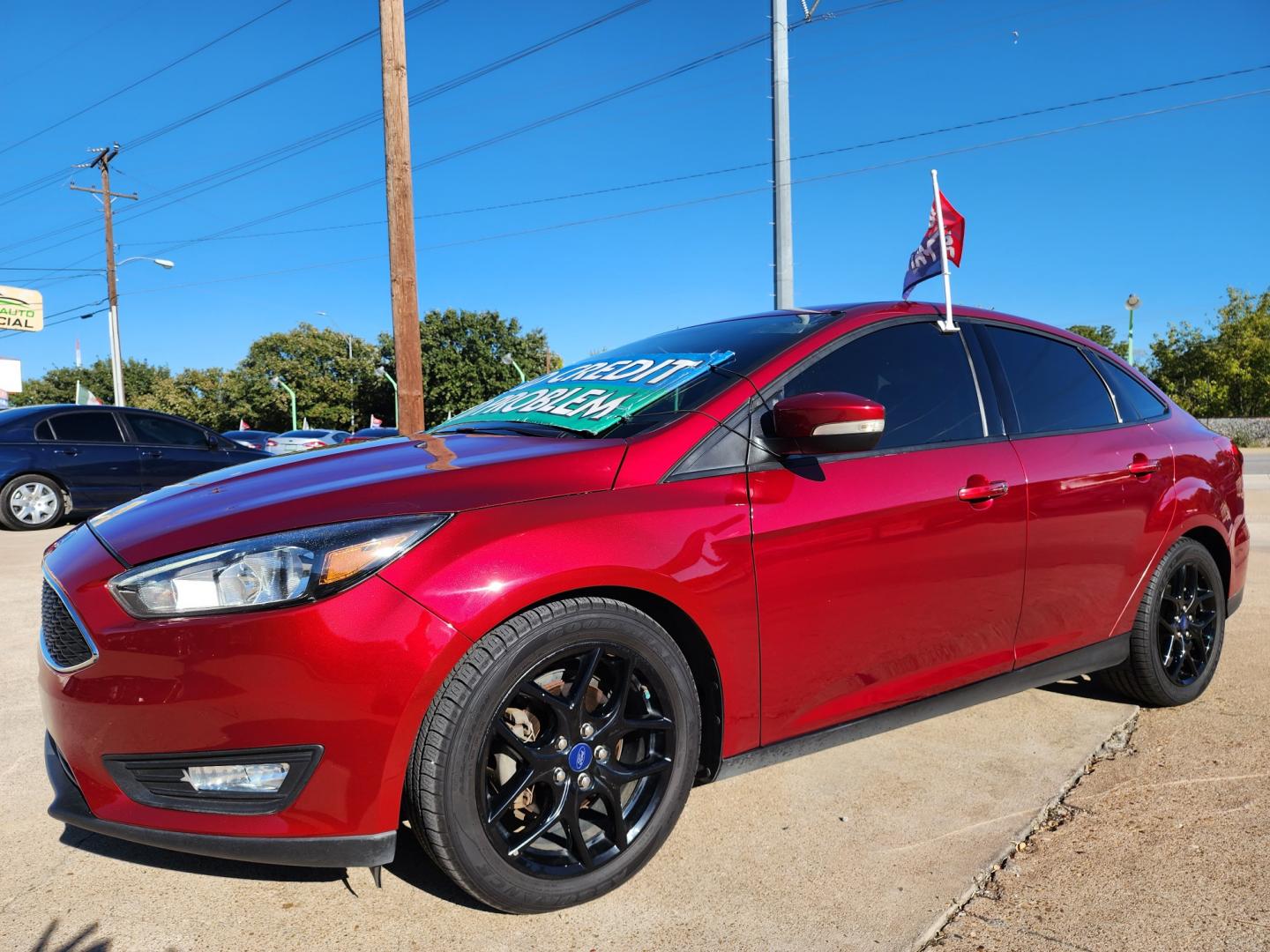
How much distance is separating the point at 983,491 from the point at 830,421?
0.76 metres

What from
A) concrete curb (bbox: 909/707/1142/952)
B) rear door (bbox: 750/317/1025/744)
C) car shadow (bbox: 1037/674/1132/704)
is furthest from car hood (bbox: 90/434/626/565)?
car shadow (bbox: 1037/674/1132/704)

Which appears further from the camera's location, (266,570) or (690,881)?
(690,881)

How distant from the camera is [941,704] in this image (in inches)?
107

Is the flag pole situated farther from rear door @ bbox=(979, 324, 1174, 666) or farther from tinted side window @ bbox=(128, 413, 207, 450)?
tinted side window @ bbox=(128, 413, 207, 450)

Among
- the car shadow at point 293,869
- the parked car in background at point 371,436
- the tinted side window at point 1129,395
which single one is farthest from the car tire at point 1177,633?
the parked car in background at point 371,436

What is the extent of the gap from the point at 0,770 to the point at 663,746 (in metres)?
2.27

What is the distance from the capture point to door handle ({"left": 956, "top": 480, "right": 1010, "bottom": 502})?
2689 millimetres

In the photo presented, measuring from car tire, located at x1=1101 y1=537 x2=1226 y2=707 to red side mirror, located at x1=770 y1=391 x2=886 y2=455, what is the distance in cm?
175

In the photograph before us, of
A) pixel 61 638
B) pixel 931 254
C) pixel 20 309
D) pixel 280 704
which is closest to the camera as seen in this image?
pixel 280 704

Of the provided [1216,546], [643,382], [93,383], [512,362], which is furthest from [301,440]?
[93,383]

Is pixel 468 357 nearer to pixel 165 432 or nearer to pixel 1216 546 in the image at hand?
pixel 165 432

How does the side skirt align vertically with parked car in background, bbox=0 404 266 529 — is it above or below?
below

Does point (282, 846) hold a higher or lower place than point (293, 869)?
higher

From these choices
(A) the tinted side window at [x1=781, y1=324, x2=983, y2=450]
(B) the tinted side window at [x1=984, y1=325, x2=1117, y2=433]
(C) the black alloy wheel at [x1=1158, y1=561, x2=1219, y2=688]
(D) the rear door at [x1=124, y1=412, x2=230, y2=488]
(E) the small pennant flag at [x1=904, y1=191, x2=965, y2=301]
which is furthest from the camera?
(D) the rear door at [x1=124, y1=412, x2=230, y2=488]
